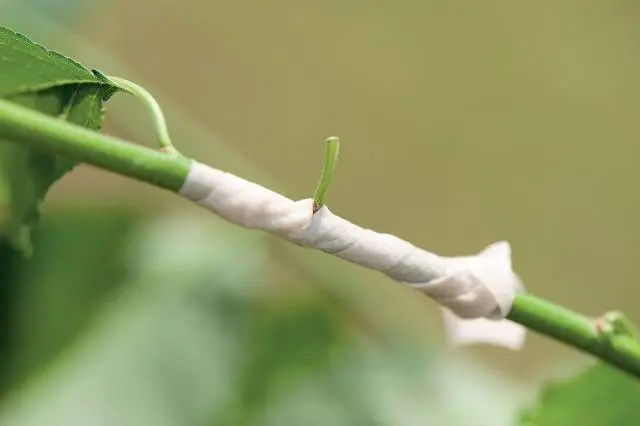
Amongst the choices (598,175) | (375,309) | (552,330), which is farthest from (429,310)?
Answer: (552,330)

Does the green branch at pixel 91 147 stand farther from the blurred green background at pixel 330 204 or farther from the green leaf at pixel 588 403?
the blurred green background at pixel 330 204

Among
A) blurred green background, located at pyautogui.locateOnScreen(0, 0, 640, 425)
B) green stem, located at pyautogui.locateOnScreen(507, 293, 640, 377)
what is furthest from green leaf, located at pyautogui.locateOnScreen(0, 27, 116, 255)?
blurred green background, located at pyautogui.locateOnScreen(0, 0, 640, 425)

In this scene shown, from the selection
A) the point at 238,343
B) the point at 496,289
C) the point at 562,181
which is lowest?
the point at 238,343

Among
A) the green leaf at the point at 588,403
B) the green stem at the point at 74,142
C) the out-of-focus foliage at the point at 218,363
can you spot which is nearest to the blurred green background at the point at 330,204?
the out-of-focus foliage at the point at 218,363

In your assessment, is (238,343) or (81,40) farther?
(81,40)

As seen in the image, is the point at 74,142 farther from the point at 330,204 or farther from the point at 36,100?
the point at 330,204

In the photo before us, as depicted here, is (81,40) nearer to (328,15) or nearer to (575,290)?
(328,15)

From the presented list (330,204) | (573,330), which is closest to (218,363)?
(330,204)
